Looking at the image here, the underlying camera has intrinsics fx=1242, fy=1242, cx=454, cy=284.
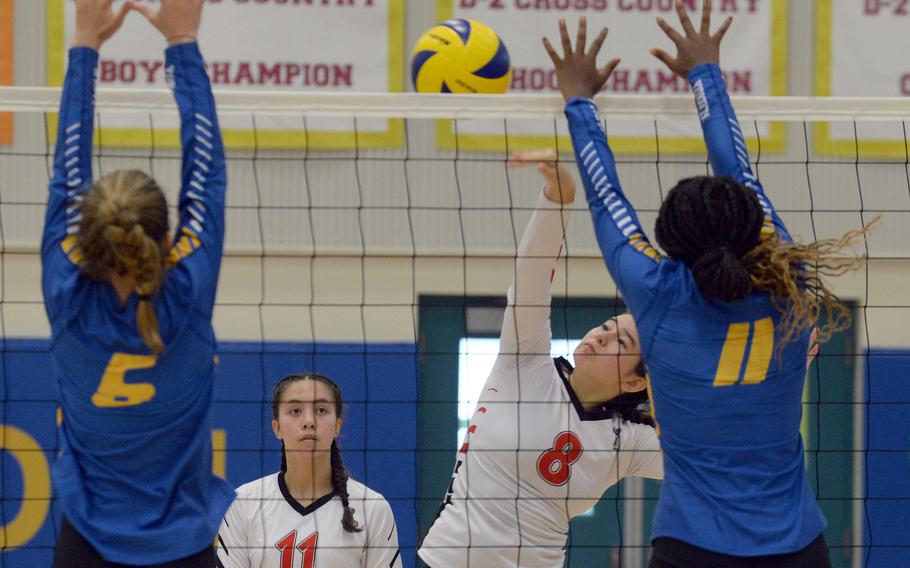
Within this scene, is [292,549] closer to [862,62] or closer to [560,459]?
[560,459]

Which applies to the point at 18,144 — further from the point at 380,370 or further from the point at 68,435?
the point at 68,435

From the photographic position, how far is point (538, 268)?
3.67 meters

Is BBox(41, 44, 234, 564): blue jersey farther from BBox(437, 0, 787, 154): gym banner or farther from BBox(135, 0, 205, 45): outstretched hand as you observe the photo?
BBox(437, 0, 787, 154): gym banner

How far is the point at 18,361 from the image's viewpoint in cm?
685

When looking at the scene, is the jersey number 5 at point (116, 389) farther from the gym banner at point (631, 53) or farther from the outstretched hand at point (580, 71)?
the gym banner at point (631, 53)

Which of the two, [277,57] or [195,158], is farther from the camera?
[277,57]

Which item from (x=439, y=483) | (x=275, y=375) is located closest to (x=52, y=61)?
(x=275, y=375)

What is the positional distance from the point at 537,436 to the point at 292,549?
991 mm

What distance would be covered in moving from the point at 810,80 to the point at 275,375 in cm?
352

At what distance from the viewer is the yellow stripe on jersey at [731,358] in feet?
9.05

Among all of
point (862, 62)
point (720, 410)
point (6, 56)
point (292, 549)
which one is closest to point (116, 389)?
point (720, 410)

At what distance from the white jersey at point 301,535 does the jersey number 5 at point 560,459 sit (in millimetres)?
757

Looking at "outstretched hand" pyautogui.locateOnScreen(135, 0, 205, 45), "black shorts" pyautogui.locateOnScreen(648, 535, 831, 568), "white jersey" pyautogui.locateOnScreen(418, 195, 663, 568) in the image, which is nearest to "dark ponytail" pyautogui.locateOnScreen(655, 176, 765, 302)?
"black shorts" pyautogui.locateOnScreen(648, 535, 831, 568)

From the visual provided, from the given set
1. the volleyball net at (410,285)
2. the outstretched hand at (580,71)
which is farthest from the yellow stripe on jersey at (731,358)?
the volleyball net at (410,285)
